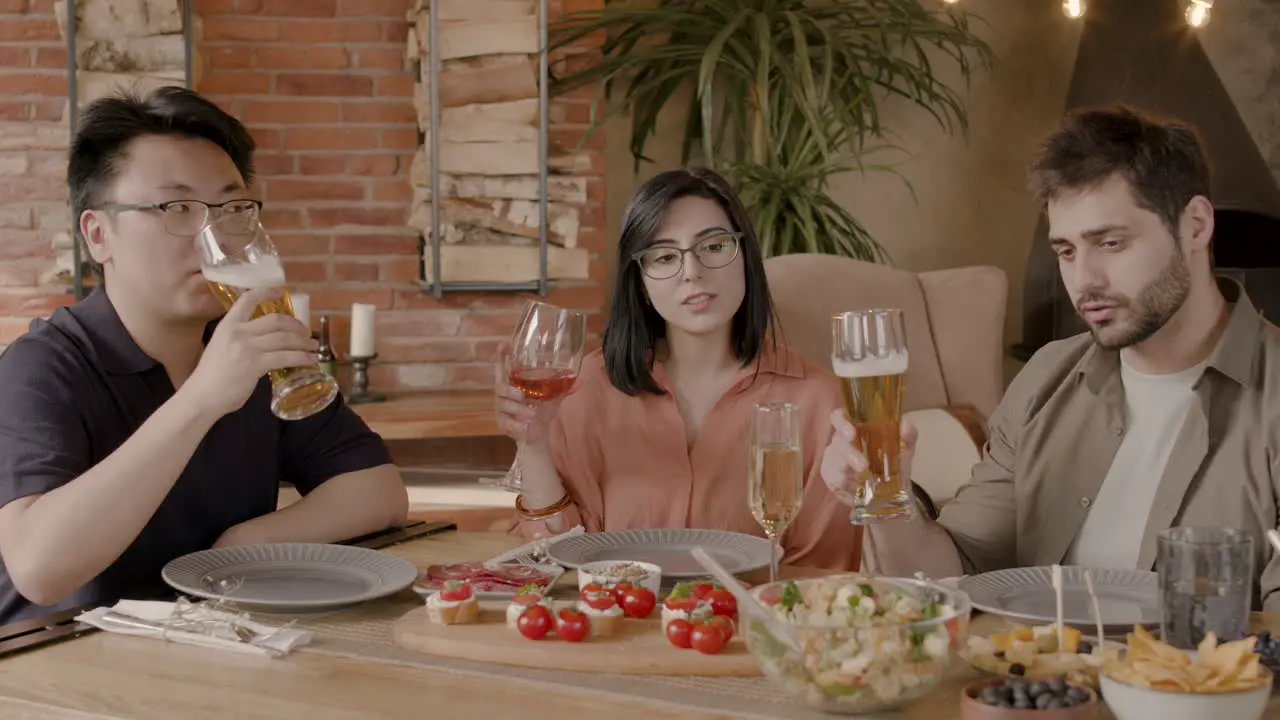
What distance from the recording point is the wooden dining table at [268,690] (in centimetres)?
135

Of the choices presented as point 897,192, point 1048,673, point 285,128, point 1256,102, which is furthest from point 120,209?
point 1256,102

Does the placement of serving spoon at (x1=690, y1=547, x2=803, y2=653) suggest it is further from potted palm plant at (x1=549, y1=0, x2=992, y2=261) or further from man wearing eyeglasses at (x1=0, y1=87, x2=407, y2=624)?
potted palm plant at (x1=549, y1=0, x2=992, y2=261)

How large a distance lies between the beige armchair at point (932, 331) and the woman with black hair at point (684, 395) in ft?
4.00

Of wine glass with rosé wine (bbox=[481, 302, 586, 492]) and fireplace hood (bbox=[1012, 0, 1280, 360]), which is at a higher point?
fireplace hood (bbox=[1012, 0, 1280, 360])

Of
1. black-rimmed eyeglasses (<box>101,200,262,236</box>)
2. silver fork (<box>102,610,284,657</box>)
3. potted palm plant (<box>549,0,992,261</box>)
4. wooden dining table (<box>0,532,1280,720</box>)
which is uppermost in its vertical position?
potted palm plant (<box>549,0,992,261</box>)

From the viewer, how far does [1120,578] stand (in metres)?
1.72

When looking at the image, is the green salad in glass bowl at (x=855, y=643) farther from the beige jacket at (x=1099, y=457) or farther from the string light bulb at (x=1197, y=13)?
the string light bulb at (x=1197, y=13)

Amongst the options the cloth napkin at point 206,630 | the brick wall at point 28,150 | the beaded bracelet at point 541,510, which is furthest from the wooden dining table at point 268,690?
the brick wall at point 28,150

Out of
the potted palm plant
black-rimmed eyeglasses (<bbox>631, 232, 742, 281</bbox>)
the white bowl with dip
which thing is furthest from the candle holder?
the white bowl with dip

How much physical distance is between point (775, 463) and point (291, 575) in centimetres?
63

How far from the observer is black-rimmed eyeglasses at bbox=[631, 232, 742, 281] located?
2398 mm

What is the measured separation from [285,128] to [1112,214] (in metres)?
2.72

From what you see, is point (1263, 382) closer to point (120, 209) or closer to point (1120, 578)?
point (1120, 578)

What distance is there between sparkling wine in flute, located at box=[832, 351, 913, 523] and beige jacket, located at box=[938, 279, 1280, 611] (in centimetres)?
52
